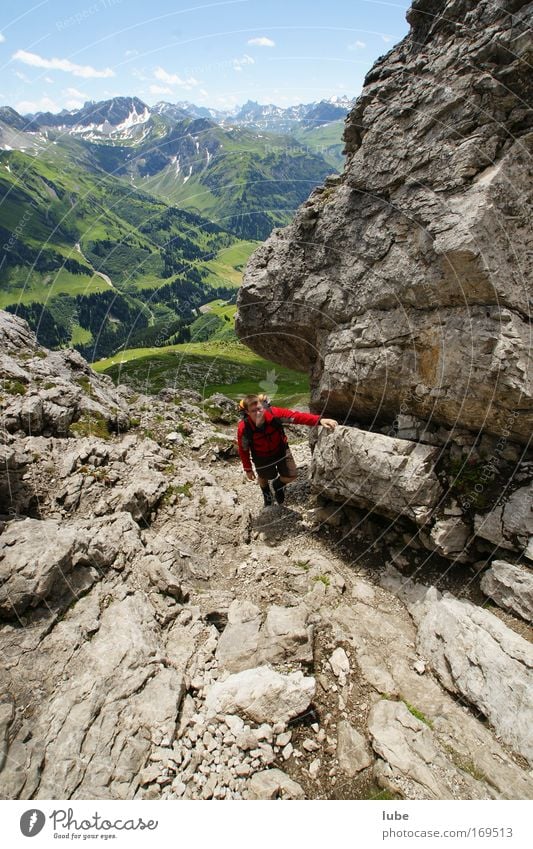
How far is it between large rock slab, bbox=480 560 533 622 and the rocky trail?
0.65 ft

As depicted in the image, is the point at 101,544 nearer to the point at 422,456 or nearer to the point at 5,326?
the point at 422,456

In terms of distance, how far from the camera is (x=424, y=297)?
1336 cm

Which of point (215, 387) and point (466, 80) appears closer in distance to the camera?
point (466, 80)

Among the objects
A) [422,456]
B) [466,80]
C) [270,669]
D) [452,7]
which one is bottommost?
[270,669]

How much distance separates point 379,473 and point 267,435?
459 cm

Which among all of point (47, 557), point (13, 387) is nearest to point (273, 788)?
point (47, 557)

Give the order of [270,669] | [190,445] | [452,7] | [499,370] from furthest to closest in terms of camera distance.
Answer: [190,445] < [452,7] < [499,370] < [270,669]

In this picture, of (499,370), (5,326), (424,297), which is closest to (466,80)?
(424,297)

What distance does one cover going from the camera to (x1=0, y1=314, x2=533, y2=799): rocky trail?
830cm

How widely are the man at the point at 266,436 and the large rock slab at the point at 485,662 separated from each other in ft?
23.8

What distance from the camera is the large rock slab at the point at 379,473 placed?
13.4m

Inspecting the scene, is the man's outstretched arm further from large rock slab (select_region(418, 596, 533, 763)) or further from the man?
large rock slab (select_region(418, 596, 533, 763))

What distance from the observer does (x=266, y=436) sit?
16266mm

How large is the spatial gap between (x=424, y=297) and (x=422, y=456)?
527 centimetres
